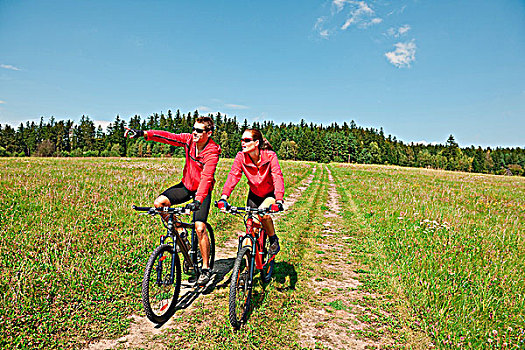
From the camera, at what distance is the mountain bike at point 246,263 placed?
414 centimetres

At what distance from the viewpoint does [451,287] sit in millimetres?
5543

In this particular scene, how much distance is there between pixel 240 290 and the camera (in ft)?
14.8

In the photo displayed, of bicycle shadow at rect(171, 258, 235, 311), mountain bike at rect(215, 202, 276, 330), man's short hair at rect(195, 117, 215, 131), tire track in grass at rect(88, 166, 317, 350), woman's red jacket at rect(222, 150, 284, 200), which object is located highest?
man's short hair at rect(195, 117, 215, 131)

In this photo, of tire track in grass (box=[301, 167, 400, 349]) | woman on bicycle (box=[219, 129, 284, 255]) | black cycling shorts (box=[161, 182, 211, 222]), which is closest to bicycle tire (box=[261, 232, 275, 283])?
woman on bicycle (box=[219, 129, 284, 255])

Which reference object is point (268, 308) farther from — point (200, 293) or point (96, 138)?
point (96, 138)

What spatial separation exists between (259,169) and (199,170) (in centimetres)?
119

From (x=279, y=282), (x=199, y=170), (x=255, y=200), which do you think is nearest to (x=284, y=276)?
(x=279, y=282)

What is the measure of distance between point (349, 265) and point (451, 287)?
7.25ft

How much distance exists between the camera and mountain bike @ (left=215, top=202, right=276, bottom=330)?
414 cm

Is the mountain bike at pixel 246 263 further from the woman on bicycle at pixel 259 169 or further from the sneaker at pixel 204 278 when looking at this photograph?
the sneaker at pixel 204 278

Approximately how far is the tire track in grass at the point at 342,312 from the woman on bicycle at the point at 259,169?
1637 mm

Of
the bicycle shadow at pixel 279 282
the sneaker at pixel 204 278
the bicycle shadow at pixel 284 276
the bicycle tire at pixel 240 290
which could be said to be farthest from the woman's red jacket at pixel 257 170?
the bicycle shadow at pixel 284 276

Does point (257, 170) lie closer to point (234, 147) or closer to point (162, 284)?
point (162, 284)

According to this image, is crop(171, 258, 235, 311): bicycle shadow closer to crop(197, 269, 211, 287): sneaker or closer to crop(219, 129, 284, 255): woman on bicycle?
crop(197, 269, 211, 287): sneaker
